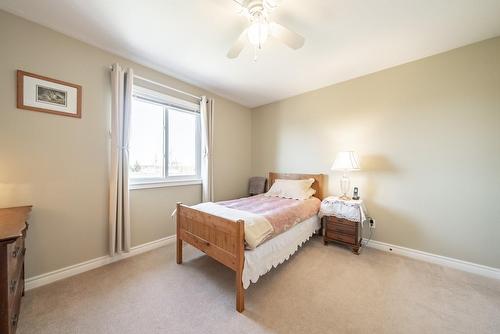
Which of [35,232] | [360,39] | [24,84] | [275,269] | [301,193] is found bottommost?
[275,269]

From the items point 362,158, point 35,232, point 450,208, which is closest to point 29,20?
point 35,232

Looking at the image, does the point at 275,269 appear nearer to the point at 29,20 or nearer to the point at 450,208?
the point at 450,208

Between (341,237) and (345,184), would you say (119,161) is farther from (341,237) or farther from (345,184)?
(345,184)

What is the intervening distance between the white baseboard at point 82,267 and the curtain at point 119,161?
0.11 m

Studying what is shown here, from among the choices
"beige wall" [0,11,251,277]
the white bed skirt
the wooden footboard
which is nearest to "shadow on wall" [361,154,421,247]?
the white bed skirt

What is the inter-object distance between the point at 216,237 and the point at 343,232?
6.05 feet

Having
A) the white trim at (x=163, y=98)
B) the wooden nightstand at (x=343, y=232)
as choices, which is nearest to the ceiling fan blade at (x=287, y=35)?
the white trim at (x=163, y=98)

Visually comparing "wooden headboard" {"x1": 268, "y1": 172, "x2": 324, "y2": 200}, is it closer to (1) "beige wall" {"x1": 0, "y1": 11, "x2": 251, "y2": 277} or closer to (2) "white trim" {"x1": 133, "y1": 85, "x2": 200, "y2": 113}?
(2) "white trim" {"x1": 133, "y1": 85, "x2": 200, "y2": 113}

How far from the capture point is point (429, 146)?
232cm

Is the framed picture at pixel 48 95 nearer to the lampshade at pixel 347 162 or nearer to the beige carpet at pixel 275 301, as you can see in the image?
the beige carpet at pixel 275 301

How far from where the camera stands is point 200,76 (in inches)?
112

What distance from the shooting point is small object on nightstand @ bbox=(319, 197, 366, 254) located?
2.46 meters

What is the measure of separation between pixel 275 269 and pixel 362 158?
6.75ft

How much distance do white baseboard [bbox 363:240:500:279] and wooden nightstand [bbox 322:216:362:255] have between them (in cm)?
35
